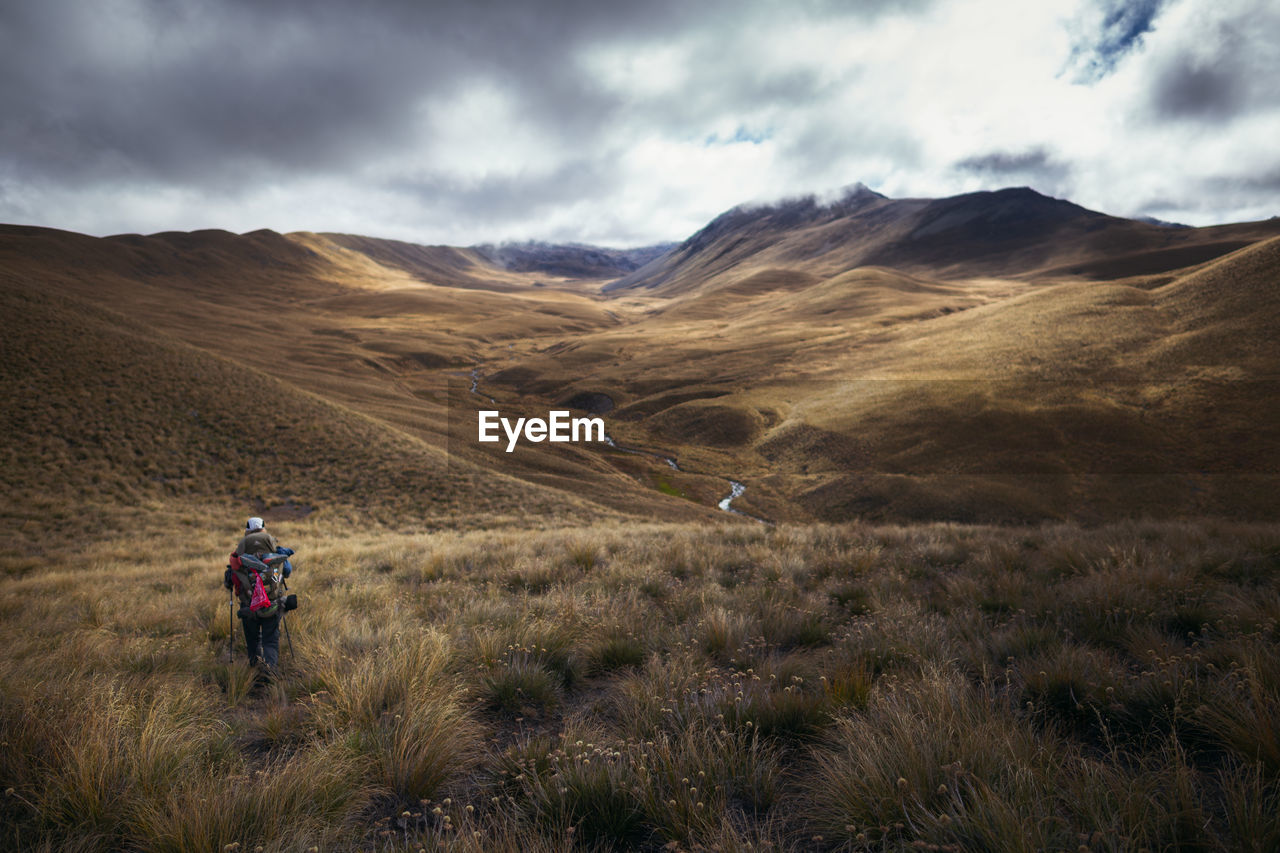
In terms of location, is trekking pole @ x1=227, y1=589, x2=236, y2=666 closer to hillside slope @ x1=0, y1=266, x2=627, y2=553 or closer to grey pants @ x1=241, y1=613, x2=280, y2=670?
grey pants @ x1=241, y1=613, x2=280, y2=670

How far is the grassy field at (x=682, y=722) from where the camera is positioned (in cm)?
271

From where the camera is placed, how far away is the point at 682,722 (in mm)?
3744

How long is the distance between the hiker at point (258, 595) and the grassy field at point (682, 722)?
327 mm

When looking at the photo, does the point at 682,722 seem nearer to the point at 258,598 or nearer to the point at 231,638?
the point at 258,598

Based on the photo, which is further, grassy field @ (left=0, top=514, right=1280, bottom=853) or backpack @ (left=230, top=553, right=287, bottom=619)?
backpack @ (left=230, top=553, right=287, bottom=619)

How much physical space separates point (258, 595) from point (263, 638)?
0.52m

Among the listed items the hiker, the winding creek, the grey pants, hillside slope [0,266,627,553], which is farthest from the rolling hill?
the grey pants

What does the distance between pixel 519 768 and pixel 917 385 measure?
67255 mm

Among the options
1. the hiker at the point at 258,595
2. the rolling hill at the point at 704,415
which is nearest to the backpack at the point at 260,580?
the hiker at the point at 258,595

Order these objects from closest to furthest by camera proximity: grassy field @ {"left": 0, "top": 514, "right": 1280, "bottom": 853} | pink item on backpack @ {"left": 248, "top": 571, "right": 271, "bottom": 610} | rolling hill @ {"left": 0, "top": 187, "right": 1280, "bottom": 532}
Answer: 1. grassy field @ {"left": 0, "top": 514, "right": 1280, "bottom": 853}
2. pink item on backpack @ {"left": 248, "top": 571, "right": 271, "bottom": 610}
3. rolling hill @ {"left": 0, "top": 187, "right": 1280, "bottom": 532}

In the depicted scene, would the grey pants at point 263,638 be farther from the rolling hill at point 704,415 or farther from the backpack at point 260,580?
the rolling hill at point 704,415

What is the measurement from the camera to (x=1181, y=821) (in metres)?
2.51

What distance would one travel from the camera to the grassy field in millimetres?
2711

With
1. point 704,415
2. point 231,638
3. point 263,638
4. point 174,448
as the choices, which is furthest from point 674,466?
point 263,638
